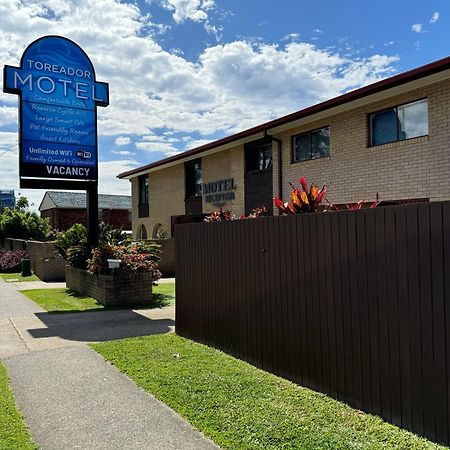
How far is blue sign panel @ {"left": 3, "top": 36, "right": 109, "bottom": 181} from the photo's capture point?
1166cm

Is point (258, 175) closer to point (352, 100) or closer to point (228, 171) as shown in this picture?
point (228, 171)

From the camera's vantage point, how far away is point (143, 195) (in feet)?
93.9

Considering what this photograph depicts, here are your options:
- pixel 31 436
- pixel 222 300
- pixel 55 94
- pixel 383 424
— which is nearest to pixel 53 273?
pixel 55 94

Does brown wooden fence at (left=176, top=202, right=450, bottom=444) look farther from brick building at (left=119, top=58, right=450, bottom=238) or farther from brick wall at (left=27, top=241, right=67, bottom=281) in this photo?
brick wall at (left=27, top=241, right=67, bottom=281)

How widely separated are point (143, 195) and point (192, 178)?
639 cm

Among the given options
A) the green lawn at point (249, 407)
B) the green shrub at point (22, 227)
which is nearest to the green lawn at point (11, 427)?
the green lawn at point (249, 407)

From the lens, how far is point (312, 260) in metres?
5.20

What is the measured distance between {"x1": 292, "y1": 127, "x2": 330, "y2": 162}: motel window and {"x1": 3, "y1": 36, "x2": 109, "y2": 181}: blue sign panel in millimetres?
6517

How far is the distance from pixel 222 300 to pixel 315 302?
6.95 feet

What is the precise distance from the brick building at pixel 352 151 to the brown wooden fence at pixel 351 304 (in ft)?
22.3

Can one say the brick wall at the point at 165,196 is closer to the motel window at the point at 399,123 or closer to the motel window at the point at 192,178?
the motel window at the point at 192,178

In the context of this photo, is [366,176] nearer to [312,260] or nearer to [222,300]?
[222,300]

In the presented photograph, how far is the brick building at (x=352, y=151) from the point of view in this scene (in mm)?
11062

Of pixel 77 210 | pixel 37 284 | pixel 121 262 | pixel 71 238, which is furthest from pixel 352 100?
pixel 77 210
